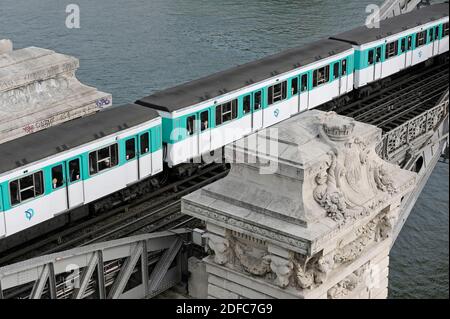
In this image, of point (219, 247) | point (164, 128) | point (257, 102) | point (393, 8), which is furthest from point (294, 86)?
point (393, 8)

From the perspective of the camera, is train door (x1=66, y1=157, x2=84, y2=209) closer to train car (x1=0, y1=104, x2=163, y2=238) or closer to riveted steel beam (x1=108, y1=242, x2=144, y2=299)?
train car (x1=0, y1=104, x2=163, y2=238)

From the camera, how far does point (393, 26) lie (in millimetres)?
42594

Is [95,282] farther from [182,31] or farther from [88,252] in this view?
[182,31]

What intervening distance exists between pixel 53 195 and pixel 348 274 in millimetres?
9496

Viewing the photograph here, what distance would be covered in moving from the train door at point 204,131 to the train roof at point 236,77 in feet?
1.78

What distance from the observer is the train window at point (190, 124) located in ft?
96.9

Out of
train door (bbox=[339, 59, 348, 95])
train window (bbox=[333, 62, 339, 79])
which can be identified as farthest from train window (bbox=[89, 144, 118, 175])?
train door (bbox=[339, 59, 348, 95])

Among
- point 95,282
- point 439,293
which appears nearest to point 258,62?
point 439,293

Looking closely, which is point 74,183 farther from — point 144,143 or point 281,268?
point 281,268

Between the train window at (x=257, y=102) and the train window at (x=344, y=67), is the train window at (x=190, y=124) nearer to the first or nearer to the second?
the train window at (x=257, y=102)

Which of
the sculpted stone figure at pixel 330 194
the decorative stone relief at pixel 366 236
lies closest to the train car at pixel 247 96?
the decorative stone relief at pixel 366 236

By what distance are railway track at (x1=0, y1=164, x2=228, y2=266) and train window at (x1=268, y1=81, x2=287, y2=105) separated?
5504 mm

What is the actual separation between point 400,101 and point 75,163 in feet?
64.0

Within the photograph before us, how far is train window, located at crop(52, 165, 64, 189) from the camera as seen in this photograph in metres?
24.6
